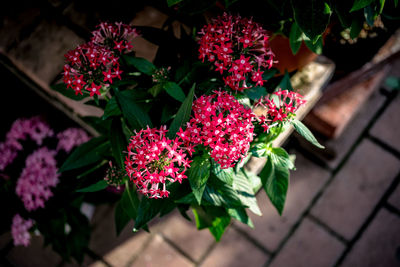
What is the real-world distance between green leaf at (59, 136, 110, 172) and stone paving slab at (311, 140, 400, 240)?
118 centimetres

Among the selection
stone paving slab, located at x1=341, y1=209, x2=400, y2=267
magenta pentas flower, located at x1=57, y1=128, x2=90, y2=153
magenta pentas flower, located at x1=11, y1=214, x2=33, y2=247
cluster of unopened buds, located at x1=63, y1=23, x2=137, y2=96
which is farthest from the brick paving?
cluster of unopened buds, located at x1=63, y1=23, x2=137, y2=96

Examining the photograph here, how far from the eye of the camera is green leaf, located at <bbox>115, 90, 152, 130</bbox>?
87 cm

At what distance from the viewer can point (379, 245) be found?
1652mm

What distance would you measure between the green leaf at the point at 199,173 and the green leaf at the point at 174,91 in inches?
7.1

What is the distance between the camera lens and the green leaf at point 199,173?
0.78 m

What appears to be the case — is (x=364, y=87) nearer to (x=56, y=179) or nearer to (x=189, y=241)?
(x=189, y=241)

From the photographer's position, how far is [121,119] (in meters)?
1.02

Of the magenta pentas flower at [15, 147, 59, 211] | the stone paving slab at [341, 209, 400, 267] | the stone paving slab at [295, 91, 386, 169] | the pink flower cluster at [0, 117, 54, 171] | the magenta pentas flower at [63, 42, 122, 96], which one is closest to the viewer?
the magenta pentas flower at [63, 42, 122, 96]

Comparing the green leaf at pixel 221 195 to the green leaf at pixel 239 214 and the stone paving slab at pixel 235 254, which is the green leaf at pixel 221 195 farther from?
the stone paving slab at pixel 235 254

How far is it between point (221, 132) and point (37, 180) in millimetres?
936

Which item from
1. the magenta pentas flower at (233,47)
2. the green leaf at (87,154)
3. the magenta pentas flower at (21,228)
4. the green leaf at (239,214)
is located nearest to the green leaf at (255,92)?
the magenta pentas flower at (233,47)

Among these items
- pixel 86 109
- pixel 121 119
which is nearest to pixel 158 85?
pixel 121 119

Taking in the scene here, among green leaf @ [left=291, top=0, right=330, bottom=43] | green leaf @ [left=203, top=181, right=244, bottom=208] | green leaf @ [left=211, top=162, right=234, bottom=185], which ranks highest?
green leaf @ [left=291, top=0, right=330, bottom=43]

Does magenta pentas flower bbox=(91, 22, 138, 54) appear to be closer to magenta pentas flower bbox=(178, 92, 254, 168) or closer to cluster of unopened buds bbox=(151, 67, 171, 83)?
cluster of unopened buds bbox=(151, 67, 171, 83)
